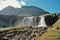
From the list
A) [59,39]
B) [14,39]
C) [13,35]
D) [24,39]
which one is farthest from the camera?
[13,35]

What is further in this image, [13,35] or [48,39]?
[13,35]

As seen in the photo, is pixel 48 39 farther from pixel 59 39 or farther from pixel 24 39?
pixel 24 39

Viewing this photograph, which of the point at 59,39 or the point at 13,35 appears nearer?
the point at 59,39

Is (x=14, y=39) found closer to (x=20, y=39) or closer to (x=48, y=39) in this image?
(x=20, y=39)

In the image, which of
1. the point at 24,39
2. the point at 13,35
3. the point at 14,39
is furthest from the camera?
the point at 13,35

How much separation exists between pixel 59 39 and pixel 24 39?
118913 mm

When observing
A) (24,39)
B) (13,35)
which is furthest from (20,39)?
(13,35)

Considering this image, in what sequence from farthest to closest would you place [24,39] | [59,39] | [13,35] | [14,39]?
[13,35], [14,39], [24,39], [59,39]

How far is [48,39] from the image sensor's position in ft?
160

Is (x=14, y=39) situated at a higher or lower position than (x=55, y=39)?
lower

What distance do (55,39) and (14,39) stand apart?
13482 cm

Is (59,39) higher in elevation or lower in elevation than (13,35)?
higher

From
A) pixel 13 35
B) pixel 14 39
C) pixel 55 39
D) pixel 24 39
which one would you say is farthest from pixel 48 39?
pixel 13 35

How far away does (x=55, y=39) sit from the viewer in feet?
155
